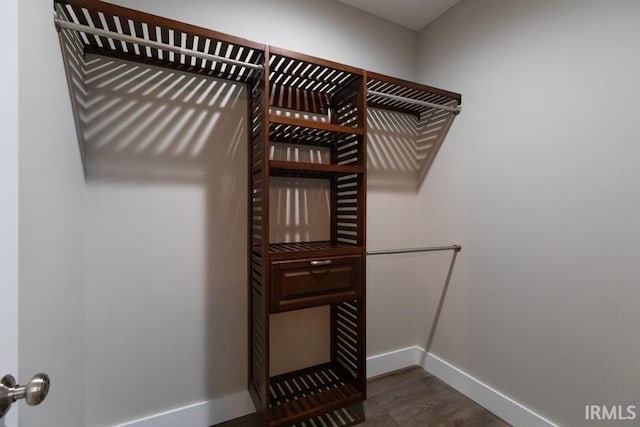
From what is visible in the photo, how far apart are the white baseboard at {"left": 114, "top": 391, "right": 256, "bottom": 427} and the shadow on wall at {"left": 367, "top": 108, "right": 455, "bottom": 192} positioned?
1663 mm

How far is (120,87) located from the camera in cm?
139

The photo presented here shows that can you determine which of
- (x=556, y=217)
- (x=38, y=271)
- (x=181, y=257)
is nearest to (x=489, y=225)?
(x=556, y=217)

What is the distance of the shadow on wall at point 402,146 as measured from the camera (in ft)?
6.84

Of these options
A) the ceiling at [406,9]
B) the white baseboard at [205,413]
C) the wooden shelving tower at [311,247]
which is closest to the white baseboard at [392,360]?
the wooden shelving tower at [311,247]

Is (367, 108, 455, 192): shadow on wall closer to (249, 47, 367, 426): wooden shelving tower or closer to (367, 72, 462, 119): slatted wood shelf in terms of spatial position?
(367, 72, 462, 119): slatted wood shelf

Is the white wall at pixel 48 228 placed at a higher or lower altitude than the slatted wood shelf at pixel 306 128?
lower

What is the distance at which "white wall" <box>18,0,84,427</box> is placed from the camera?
0.76 m

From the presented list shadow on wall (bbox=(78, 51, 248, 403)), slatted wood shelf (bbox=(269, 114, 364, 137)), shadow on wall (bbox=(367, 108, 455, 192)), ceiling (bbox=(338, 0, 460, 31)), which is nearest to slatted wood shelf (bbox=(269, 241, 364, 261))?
shadow on wall (bbox=(78, 51, 248, 403))

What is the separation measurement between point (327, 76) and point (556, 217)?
1.46m

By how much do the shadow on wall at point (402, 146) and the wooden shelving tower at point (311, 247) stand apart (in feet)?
1.33

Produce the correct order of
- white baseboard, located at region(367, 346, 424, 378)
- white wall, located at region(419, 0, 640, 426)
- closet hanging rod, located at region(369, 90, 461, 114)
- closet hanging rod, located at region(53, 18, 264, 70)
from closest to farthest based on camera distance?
1. closet hanging rod, located at region(53, 18, 264, 70)
2. white wall, located at region(419, 0, 640, 426)
3. closet hanging rod, located at region(369, 90, 461, 114)
4. white baseboard, located at region(367, 346, 424, 378)

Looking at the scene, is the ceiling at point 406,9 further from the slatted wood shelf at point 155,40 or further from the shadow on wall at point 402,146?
the slatted wood shelf at point 155,40

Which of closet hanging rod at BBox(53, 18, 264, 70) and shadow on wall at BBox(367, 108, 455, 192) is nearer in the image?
closet hanging rod at BBox(53, 18, 264, 70)

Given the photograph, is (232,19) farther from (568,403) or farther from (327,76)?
(568,403)
